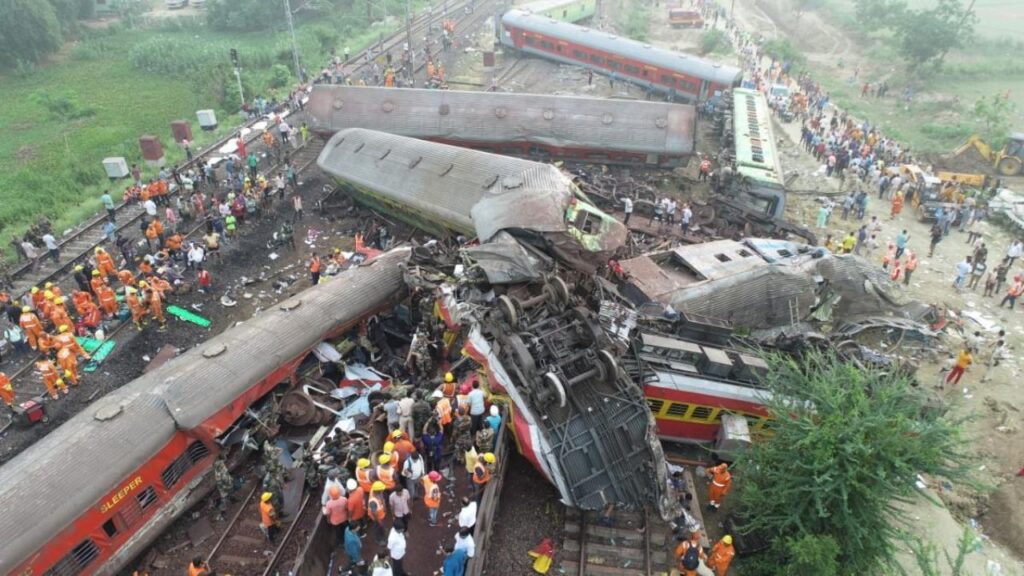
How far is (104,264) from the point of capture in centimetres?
1645

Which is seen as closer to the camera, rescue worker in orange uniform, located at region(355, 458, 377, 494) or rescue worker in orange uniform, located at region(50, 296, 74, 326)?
rescue worker in orange uniform, located at region(355, 458, 377, 494)

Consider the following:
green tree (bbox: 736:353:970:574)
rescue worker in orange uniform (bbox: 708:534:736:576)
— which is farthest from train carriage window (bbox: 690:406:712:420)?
rescue worker in orange uniform (bbox: 708:534:736:576)

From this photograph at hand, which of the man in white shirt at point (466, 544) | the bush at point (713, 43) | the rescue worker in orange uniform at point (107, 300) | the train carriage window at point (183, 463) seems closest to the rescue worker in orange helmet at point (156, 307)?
the rescue worker in orange uniform at point (107, 300)

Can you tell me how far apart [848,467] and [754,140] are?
1741 centimetres

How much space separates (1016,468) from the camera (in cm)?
1309

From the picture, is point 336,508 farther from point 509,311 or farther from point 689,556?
point 689,556

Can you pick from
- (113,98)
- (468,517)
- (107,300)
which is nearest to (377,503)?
(468,517)

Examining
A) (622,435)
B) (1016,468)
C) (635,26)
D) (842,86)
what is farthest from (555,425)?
(635,26)

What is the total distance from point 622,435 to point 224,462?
7.37 metres

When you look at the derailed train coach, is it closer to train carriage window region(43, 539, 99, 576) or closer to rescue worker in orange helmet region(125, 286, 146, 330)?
rescue worker in orange helmet region(125, 286, 146, 330)

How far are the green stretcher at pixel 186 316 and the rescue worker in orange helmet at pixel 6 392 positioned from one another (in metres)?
3.72

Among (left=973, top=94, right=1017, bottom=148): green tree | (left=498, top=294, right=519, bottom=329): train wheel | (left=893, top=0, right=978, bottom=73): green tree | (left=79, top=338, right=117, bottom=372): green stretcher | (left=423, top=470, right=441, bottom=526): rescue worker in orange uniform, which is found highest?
(left=893, top=0, right=978, bottom=73): green tree

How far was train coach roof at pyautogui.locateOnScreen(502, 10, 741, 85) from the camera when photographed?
2984 centimetres

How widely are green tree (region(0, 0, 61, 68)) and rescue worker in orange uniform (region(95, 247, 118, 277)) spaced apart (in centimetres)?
2921
